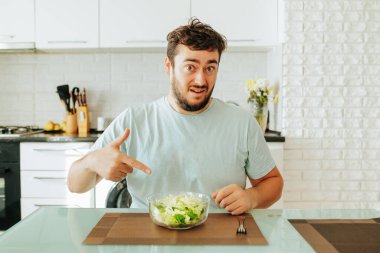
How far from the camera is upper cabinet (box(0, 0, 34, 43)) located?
308cm

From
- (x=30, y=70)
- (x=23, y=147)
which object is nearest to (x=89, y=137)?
(x=23, y=147)

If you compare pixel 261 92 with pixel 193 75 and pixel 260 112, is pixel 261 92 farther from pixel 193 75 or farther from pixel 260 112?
pixel 193 75

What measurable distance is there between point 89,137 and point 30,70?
1079 mm

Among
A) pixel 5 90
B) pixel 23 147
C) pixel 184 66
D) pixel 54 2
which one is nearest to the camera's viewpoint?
pixel 184 66

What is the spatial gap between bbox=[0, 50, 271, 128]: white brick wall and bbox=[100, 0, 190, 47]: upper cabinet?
0.36 meters

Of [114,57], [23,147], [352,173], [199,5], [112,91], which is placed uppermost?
[199,5]

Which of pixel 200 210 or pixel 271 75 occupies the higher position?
pixel 271 75

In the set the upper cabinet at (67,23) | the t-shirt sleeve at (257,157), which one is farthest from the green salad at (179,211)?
the upper cabinet at (67,23)

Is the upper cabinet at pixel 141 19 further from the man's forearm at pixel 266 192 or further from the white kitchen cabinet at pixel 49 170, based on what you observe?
the man's forearm at pixel 266 192

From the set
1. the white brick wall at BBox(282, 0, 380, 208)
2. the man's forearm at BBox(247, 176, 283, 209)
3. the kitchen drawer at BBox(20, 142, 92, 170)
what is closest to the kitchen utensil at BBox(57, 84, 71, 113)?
the kitchen drawer at BBox(20, 142, 92, 170)

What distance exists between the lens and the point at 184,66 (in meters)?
1.51

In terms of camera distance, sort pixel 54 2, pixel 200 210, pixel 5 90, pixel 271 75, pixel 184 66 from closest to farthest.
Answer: pixel 200 210
pixel 184 66
pixel 54 2
pixel 271 75
pixel 5 90

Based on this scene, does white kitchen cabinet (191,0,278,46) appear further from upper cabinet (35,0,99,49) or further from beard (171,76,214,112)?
beard (171,76,214,112)

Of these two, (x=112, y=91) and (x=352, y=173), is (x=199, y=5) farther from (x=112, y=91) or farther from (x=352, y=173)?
(x=352, y=173)
